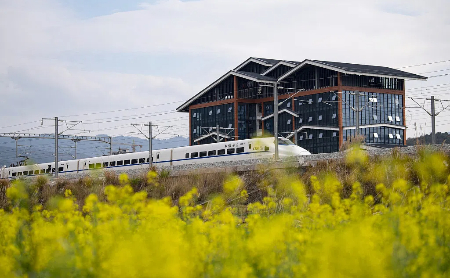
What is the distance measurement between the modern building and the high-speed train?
9.38 meters

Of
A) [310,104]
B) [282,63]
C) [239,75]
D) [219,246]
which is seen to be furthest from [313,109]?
[219,246]

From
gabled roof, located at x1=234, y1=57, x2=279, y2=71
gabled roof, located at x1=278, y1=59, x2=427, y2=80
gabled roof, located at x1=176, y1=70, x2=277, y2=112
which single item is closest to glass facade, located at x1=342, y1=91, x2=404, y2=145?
gabled roof, located at x1=278, y1=59, x2=427, y2=80

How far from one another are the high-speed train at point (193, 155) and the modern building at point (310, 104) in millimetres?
9379

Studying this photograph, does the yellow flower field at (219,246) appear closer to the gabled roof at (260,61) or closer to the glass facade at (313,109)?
the glass facade at (313,109)

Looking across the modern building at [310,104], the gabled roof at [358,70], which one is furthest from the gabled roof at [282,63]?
the gabled roof at [358,70]

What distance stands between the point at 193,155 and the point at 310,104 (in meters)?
Answer: 21.8

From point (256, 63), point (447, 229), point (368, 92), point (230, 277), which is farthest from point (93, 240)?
point (256, 63)

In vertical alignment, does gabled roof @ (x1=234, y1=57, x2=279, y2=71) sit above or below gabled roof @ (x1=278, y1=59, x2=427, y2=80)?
above

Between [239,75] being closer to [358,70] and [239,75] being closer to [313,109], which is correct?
[313,109]

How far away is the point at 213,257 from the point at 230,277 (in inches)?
57.1

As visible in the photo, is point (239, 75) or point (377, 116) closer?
point (377, 116)

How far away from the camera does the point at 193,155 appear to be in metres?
39.8

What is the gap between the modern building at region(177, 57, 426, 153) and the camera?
56062 mm

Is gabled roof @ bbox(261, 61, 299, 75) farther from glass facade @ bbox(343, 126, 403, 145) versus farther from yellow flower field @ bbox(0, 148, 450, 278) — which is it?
yellow flower field @ bbox(0, 148, 450, 278)
